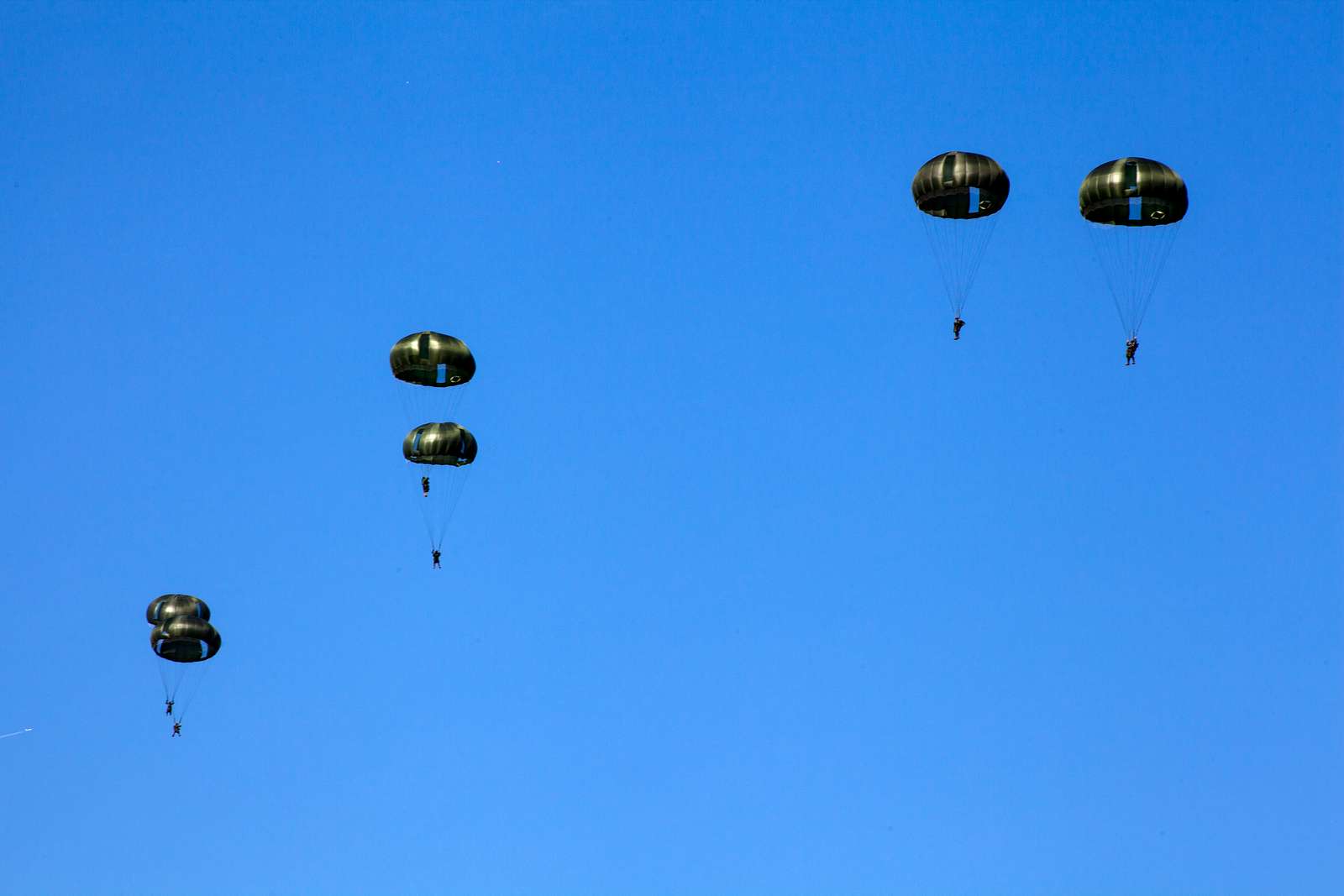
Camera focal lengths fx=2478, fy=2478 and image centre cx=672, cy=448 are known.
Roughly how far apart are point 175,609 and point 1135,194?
1485 inches

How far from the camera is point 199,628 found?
8894cm

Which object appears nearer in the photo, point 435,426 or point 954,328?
point 954,328

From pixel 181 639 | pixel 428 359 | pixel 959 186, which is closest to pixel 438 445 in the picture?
pixel 428 359

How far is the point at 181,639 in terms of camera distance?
290 ft

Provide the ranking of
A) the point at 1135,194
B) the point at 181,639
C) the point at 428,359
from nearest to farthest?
the point at 1135,194
the point at 428,359
the point at 181,639

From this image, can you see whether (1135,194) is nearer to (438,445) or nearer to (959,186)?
(959,186)

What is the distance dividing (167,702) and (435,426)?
1715cm

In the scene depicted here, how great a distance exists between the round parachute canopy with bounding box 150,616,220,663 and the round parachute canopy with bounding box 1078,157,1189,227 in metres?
35.2

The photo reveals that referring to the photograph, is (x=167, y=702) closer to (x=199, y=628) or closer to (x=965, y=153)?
(x=199, y=628)

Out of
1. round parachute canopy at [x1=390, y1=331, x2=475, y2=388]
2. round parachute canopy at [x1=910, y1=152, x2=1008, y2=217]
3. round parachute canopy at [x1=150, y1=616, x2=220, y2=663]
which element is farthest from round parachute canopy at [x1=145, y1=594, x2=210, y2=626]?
round parachute canopy at [x1=910, y1=152, x2=1008, y2=217]

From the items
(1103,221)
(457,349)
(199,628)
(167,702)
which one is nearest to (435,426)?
(457,349)

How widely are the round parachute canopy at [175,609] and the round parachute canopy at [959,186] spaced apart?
102 ft

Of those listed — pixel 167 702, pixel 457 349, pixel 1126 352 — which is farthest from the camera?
pixel 167 702

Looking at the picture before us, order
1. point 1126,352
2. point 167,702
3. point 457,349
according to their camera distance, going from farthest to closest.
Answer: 1. point 167,702
2. point 457,349
3. point 1126,352
